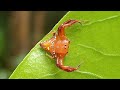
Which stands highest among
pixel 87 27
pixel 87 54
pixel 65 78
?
pixel 87 27

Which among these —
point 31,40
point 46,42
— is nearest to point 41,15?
point 31,40

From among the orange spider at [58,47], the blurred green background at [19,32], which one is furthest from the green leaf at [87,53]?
the blurred green background at [19,32]

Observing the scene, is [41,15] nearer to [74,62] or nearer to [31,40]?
[31,40]

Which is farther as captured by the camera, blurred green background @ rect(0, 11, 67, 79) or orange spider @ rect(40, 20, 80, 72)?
blurred green background @ rect(0, 11, 67, 79)

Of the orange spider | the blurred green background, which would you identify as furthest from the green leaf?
the blurred green background

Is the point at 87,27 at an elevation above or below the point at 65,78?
above

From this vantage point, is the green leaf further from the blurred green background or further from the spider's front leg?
the blurred green background

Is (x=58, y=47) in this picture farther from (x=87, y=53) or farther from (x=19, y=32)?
(x=19, y=32)
